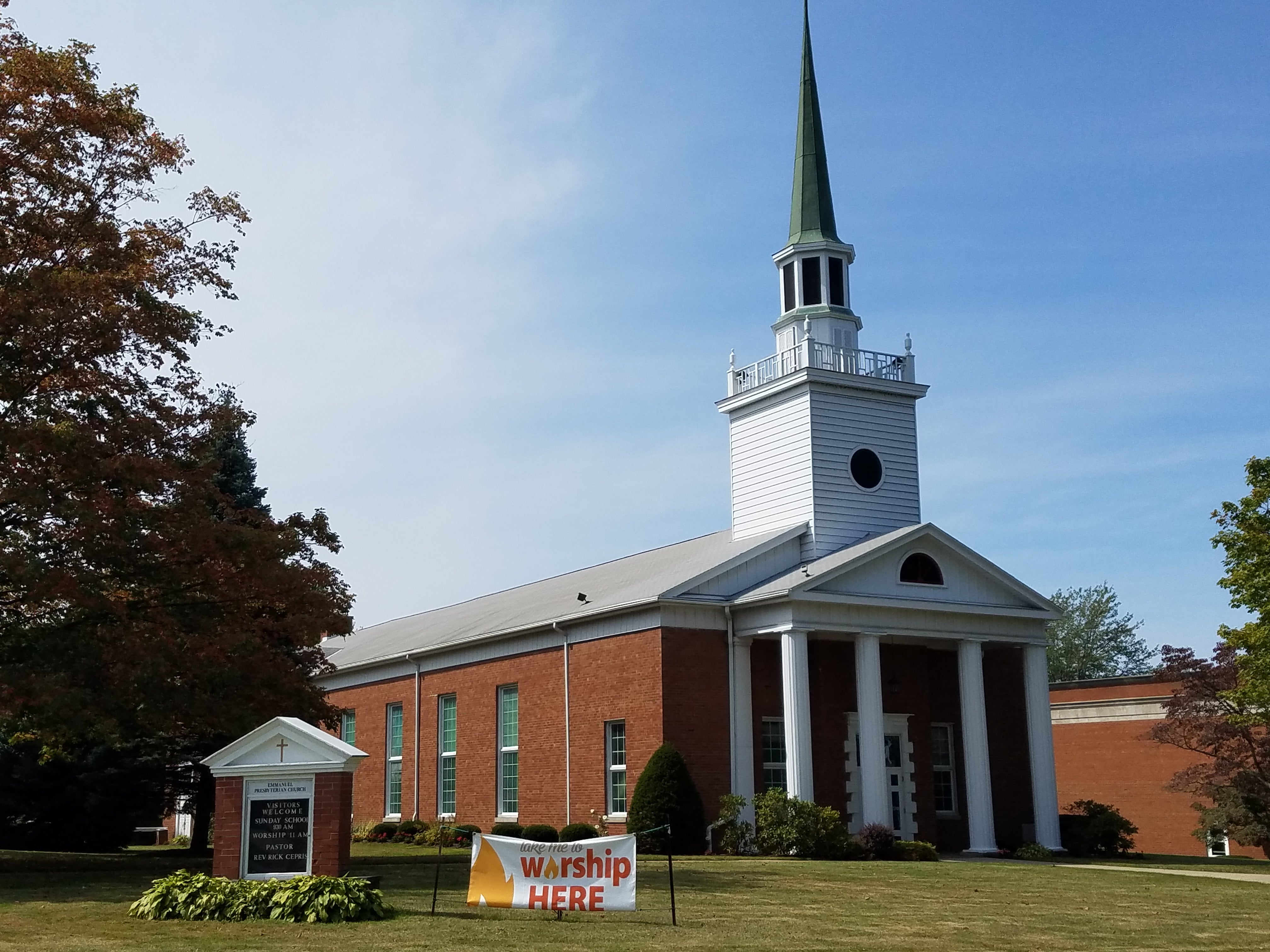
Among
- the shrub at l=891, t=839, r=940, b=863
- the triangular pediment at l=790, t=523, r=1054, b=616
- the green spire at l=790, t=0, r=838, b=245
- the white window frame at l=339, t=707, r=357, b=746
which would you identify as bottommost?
the shrub at l=891, t=839, r=940, b=863

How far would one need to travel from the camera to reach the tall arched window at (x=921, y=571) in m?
32.8

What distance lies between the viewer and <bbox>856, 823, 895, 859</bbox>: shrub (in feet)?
96.1

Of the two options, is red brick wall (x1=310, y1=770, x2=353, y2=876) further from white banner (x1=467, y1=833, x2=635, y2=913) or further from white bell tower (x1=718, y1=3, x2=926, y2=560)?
white bell tower (x1=718, y1=3, x2=926, y2=560)

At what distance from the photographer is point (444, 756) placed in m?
40.9

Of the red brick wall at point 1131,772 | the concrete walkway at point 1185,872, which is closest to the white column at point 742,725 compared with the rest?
the concrete walkway at point 1185,872

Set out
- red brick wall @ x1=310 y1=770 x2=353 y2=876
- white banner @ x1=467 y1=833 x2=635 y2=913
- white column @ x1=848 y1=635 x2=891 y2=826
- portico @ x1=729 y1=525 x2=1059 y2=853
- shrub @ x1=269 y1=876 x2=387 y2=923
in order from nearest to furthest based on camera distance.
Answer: white banner @ x1=467 y1=833 x2=635 y2=913 → shrub @ x1=269 y1=876 x2=387 y2=923 → red brick wall @ x1=310 y1=770 x2=353 y2=876 → white column @ x1=848 y1=635 x2=891 y2=826 → portico @ x1=729 y1=525 x2=1059 y2=853

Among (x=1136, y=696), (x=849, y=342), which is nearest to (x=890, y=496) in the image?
(x=849, y=342)

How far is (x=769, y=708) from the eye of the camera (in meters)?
32.3

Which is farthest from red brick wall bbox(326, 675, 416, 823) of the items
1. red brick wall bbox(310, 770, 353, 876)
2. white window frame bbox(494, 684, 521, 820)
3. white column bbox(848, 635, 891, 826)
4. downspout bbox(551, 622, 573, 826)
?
red brick wall bbox(310, 770, 353, 876)

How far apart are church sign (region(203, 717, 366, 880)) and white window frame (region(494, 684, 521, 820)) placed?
61.8 feet

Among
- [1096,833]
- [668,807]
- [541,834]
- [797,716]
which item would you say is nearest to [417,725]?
[541,834]

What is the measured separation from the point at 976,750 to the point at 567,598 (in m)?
12.2

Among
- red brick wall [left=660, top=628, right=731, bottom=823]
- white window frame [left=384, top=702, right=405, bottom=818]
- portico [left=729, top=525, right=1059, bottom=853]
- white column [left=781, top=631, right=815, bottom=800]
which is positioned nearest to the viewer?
white column [left=781, top=631, right=815, bottom=800]

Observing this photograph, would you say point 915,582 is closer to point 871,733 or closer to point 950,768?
point 871,733
